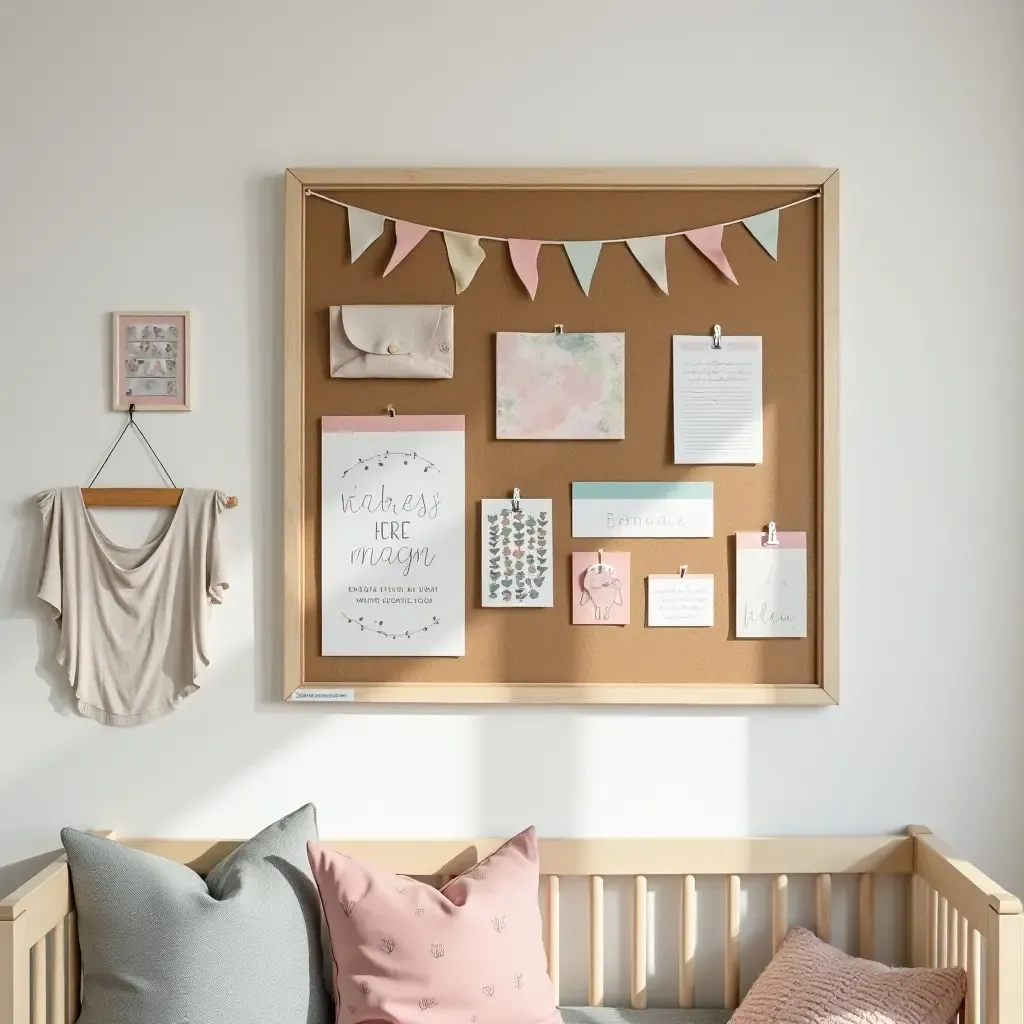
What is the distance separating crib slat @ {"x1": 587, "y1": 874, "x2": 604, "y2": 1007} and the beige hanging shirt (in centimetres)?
82

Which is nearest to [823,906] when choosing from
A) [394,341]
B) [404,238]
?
[394,341]

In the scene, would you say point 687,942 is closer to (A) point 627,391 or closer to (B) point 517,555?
(B) point 517,555

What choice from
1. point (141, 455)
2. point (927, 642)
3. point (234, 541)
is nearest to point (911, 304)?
point (927, 642)

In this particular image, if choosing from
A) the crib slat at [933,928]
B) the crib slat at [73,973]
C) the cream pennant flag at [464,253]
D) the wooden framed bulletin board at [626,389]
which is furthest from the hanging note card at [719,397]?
the crib slat at [73,973]

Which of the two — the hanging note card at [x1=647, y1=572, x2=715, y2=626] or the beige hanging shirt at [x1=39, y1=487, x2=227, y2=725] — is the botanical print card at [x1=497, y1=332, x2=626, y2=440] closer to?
the hanging note card at [x1=647, y1=572, x2=715, y2=626]

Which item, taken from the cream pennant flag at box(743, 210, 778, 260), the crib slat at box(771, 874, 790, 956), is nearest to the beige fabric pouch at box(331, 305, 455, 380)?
the cream pennant flag at box(743, 210, 778, 260)

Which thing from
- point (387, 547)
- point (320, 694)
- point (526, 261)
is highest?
point (526, 261)

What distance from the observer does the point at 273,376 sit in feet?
6.14

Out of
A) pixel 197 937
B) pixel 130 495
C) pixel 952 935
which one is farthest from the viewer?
pixel 130 495

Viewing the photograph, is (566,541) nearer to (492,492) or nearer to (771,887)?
(492,492)

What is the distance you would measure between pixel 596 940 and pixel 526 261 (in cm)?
125

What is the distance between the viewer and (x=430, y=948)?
5.32 feet

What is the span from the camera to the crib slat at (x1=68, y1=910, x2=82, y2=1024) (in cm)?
Result: 173

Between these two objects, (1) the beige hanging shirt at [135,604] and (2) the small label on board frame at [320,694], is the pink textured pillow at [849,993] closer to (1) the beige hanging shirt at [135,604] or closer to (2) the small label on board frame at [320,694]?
(2) the small label on board frame at [320,694]
